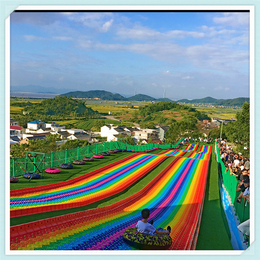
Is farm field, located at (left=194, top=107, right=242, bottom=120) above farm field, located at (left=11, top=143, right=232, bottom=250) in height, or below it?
above

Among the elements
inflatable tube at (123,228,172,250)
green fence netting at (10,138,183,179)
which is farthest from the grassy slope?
green fence netting at (10,138,183,179)

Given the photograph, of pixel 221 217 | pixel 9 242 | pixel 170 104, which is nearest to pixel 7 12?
pixel 9 242

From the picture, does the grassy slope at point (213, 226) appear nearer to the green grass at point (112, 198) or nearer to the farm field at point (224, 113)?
the green grass at point (112, 198)

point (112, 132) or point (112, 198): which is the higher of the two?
point (112, 132)

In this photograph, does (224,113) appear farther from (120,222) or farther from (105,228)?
(105,228)

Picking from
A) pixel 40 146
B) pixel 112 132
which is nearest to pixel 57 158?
pixel 40 146

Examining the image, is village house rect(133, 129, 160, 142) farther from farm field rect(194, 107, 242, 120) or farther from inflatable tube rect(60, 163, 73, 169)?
inflatable tube rect(60, 163, 73, 169)
